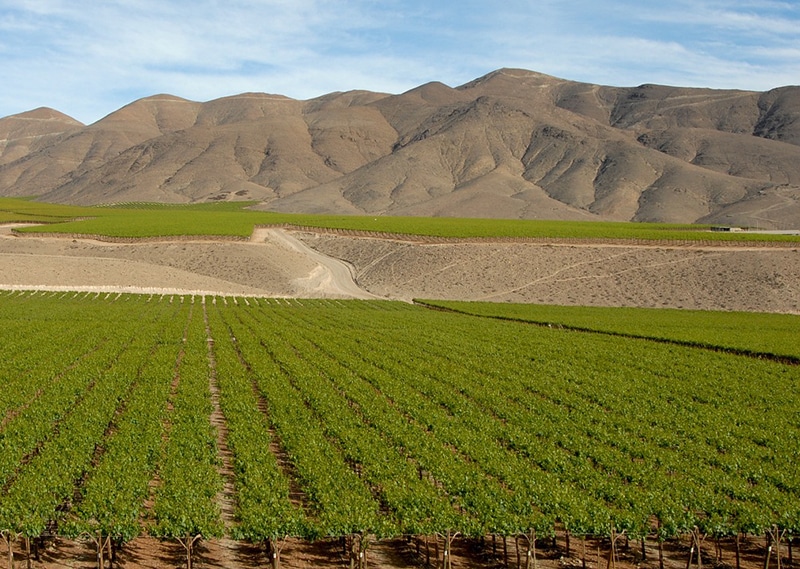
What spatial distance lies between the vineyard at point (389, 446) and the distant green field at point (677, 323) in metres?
3.84

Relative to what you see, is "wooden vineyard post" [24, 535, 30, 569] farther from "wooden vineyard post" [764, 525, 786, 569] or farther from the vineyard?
"wooden vineyard post" [764, 525, 786, 569]

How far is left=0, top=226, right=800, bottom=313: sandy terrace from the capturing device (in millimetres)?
70562

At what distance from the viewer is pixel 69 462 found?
16891mm

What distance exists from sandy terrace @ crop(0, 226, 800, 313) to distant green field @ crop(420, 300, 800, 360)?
33.7 ft

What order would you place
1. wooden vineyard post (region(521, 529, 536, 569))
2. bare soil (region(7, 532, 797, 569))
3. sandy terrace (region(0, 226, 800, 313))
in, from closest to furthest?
1. wooden vineyard post (region(521, 529, 536, 569))
2. bare soil (region(7, 532, 797, 569))
3. sandy terrace (region(0, 226, 800, 313))

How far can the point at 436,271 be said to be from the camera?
80.7 meters

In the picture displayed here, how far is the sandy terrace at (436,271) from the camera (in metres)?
70.6

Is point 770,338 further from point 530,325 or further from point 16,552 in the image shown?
point 16,552

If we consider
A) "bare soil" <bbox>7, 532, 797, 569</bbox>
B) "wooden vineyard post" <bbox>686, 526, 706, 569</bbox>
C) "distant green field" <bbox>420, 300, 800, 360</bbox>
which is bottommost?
"bare soil" <bbox>7, 532, 797, 569</bbox>

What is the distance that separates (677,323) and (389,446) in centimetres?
3560

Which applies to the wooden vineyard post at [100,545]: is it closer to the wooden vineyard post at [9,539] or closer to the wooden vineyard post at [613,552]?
the wooden vineyard post at [9,539]

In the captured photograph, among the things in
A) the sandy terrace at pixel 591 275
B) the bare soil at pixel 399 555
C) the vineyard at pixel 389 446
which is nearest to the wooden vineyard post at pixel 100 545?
the vineyard at pixel 389 446

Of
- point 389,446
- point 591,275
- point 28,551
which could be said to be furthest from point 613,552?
point 591,275

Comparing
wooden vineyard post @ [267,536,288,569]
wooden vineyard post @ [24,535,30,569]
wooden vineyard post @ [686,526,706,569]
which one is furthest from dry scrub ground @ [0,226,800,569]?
wooden vineyard post @ [267,536,288,569]
